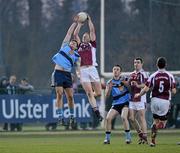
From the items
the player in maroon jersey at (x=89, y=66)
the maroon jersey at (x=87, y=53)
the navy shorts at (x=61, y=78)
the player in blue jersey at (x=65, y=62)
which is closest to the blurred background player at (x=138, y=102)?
the player in maroon jersey at (x=89, y=66)

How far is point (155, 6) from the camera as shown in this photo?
37719mm

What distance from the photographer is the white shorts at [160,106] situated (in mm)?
25219

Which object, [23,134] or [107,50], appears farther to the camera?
[107,50]

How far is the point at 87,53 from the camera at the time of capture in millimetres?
26766

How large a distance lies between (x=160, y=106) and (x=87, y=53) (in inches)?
112

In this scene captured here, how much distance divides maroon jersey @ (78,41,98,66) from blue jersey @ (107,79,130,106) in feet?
2.67

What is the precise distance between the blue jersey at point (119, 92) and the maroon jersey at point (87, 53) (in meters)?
0.81

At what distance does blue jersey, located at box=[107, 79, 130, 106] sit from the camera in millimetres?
26969

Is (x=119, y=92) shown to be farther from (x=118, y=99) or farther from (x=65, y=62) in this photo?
(x=65, y=62)

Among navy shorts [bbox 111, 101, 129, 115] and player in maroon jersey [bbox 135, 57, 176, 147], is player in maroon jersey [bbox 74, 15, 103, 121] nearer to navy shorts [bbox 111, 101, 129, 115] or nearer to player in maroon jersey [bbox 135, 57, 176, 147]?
navy shorts [bbox 111, 101, 129, 115]

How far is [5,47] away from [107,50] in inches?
449

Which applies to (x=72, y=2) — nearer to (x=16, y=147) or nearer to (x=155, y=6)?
(x=155, y=6)

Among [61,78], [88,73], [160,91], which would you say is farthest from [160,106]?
[61,78]

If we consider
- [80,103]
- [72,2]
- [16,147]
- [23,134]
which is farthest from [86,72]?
[72,2]
